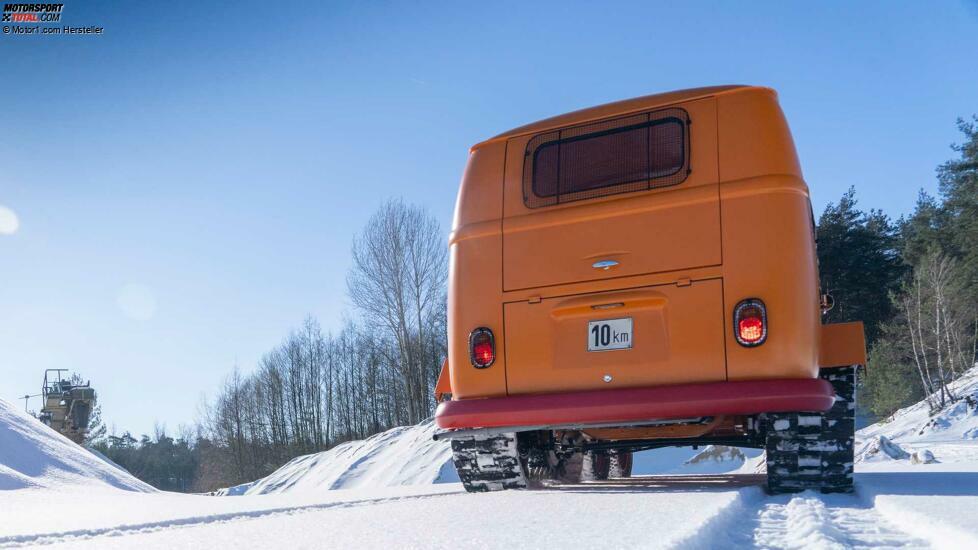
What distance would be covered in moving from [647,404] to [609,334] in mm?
458

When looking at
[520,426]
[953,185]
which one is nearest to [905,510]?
[520,426]

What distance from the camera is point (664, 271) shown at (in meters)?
4.60

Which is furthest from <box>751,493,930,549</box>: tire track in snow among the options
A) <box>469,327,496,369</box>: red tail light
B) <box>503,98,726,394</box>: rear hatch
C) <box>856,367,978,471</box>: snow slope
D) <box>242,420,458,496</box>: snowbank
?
<box>242,420,458,496</box>: snowbank

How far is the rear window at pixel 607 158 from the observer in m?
4.84

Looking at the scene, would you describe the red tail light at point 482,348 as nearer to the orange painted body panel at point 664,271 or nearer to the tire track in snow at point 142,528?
the orange painted body panel at point 664,271

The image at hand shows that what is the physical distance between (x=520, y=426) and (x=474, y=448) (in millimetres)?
675

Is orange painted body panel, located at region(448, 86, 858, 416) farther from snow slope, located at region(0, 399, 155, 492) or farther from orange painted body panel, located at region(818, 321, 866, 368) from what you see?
snow slope, located at region(0, 399, 155, 492)

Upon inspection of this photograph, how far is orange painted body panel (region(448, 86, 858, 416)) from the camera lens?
14.5 ft

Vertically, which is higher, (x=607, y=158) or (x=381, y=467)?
(x=607, y=158)

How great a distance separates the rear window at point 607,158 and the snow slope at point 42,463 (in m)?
4.84

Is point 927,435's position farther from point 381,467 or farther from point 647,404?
point 647,404

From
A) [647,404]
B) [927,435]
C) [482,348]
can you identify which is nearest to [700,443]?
[647,404]

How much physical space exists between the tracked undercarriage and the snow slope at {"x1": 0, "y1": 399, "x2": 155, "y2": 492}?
395 centimetres

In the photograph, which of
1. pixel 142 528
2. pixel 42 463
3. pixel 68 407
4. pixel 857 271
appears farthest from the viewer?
pixel 857 271
